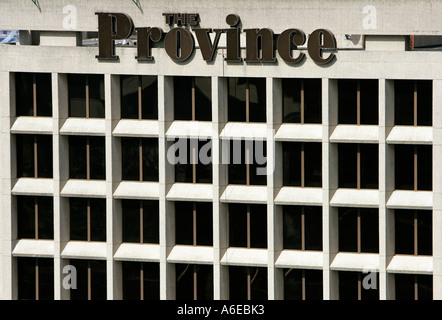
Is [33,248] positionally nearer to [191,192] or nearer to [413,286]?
[191,192]

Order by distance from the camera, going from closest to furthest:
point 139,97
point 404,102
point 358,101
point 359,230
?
1. point 404,102
2. point 358,101
3. point 359,230
4. point 139,97

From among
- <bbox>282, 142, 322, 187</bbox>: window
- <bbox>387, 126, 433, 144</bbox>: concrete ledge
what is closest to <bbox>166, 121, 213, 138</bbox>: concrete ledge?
<bbox>282, 142, 322, 187</bbox>: window

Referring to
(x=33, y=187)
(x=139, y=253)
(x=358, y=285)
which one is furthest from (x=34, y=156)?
(x=358, y=285)

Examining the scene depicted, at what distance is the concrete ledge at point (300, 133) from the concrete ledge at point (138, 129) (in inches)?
248

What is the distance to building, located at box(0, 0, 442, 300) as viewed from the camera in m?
65.9

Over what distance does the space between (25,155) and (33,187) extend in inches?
69.2

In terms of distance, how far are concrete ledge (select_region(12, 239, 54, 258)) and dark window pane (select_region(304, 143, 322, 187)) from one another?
1390 centimetres

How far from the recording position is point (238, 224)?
68562 millimetres

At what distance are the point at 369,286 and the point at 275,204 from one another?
612 centimetres

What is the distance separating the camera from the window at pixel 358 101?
217 ft

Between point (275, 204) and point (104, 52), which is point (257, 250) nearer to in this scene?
point (275, 204)

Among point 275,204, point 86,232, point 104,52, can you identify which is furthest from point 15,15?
point 275,204

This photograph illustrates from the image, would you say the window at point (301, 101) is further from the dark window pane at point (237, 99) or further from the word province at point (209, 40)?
the dark window pane at point (237, 99)

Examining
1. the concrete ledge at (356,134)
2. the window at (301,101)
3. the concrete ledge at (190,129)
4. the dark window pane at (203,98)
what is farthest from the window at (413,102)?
the concrete ledge at (190,129)
